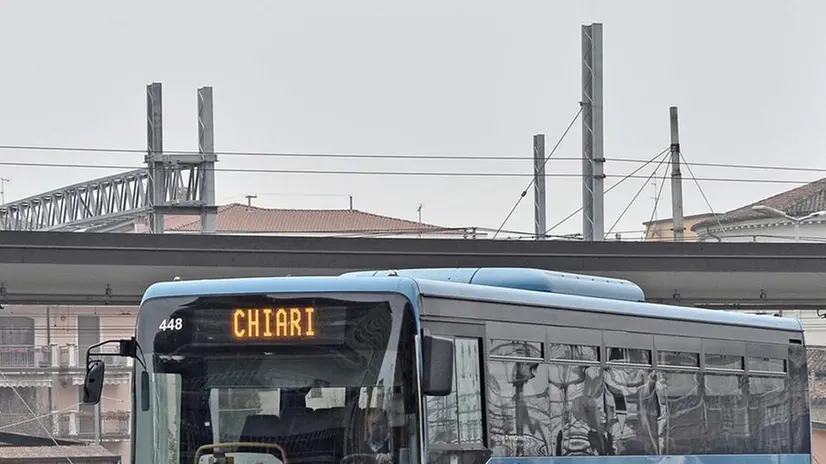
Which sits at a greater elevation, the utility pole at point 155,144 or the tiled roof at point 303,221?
the tiled roof at point 303,221

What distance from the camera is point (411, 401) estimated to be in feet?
33.3

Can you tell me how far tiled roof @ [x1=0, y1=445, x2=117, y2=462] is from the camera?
25.3 meters

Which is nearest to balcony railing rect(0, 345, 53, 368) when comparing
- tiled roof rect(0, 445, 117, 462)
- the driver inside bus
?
tiled roof rect(0, 445, 117, 462)

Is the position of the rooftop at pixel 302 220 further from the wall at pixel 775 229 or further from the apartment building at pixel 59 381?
the apartment building at pixel 59 381

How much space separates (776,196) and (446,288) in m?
63.4

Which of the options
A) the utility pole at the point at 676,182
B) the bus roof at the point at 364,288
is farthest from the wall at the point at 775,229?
the bus roof at the point at 364,288

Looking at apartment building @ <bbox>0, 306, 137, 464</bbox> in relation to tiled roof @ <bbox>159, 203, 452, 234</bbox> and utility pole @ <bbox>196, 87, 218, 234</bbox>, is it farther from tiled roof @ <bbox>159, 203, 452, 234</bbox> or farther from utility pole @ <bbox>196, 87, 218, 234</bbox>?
tiled roof @ <bbox>159, 203, 452, 234</bbox>

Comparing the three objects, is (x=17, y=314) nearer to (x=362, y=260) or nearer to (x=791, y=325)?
(x=362, y=260)

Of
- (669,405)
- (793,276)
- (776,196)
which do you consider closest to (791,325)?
(669,405)

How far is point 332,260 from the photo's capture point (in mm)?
24875

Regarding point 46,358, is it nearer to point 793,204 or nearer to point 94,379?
point 94,379

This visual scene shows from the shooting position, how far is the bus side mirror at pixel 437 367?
10023 millimetres

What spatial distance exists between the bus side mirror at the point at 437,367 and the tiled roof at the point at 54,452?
1561 cm

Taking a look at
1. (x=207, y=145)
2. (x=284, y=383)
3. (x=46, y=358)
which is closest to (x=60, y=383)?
(x=46, y=358)
